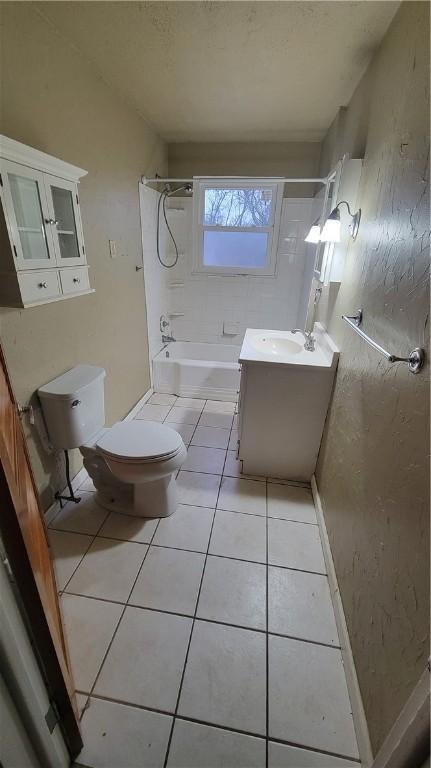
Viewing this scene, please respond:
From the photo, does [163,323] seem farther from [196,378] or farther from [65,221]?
[65,221]

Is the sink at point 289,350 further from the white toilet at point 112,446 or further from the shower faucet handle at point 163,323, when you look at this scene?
the shower faucet handle at point 163,323

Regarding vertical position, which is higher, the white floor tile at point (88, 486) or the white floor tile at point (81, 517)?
the white floor tile at point (88, 486)

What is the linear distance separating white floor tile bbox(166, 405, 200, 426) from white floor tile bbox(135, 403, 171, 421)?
55 millimetres

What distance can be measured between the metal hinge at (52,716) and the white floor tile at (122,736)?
0.24 metres

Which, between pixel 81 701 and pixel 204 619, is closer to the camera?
pixel 81 701

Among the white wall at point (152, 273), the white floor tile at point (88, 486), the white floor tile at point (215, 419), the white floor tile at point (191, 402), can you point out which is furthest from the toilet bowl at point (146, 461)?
the white wall at point (152, 273)

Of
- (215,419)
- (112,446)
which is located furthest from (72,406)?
(215,419)

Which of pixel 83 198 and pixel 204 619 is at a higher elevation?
pixel 83 198

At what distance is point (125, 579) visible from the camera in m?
1.38

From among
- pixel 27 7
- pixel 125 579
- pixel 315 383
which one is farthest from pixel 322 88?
pixel 125 579

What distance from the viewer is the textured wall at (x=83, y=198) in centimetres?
125

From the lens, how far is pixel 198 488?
1921mm

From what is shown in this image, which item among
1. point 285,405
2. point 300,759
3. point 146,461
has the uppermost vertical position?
point 285,405

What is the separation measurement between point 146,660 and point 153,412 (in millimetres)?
1829
